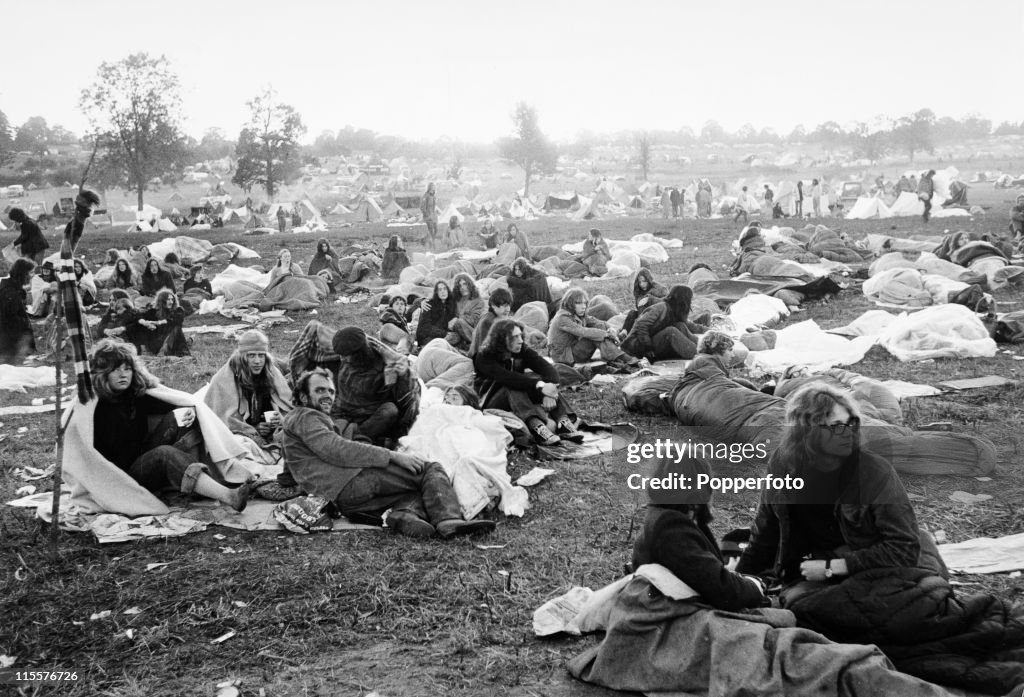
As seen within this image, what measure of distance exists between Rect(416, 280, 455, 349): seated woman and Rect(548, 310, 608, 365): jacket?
3.96 ft

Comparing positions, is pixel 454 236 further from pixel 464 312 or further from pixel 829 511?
pixel 829 511

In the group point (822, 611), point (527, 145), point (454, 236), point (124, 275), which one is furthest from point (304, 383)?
point (527, 145)

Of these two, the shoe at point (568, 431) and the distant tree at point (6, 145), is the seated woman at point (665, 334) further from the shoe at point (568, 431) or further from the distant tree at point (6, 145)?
the distant tree at point (6, 145)

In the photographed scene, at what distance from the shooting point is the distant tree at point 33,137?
526 inches

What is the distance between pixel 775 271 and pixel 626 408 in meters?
5.99

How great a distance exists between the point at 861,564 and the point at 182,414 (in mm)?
3719

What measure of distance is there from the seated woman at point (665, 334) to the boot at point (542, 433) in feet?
8.03

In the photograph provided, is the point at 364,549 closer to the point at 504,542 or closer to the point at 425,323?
the point at 504,542

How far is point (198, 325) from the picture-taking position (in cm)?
1157

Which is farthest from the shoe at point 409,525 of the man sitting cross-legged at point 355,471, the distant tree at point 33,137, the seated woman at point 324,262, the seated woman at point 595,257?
the distant tree at point 33,137

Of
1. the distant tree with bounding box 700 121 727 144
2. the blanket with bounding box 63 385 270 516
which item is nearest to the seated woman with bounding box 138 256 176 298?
the blanket with bounding box 63 385 270 516

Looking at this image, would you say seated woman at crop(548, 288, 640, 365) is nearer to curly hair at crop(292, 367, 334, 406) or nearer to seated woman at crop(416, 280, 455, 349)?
seated woman at crop(416, 280, 455, 349)

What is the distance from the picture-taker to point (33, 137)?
45.0ft

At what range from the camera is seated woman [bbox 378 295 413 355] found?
28.3ft
